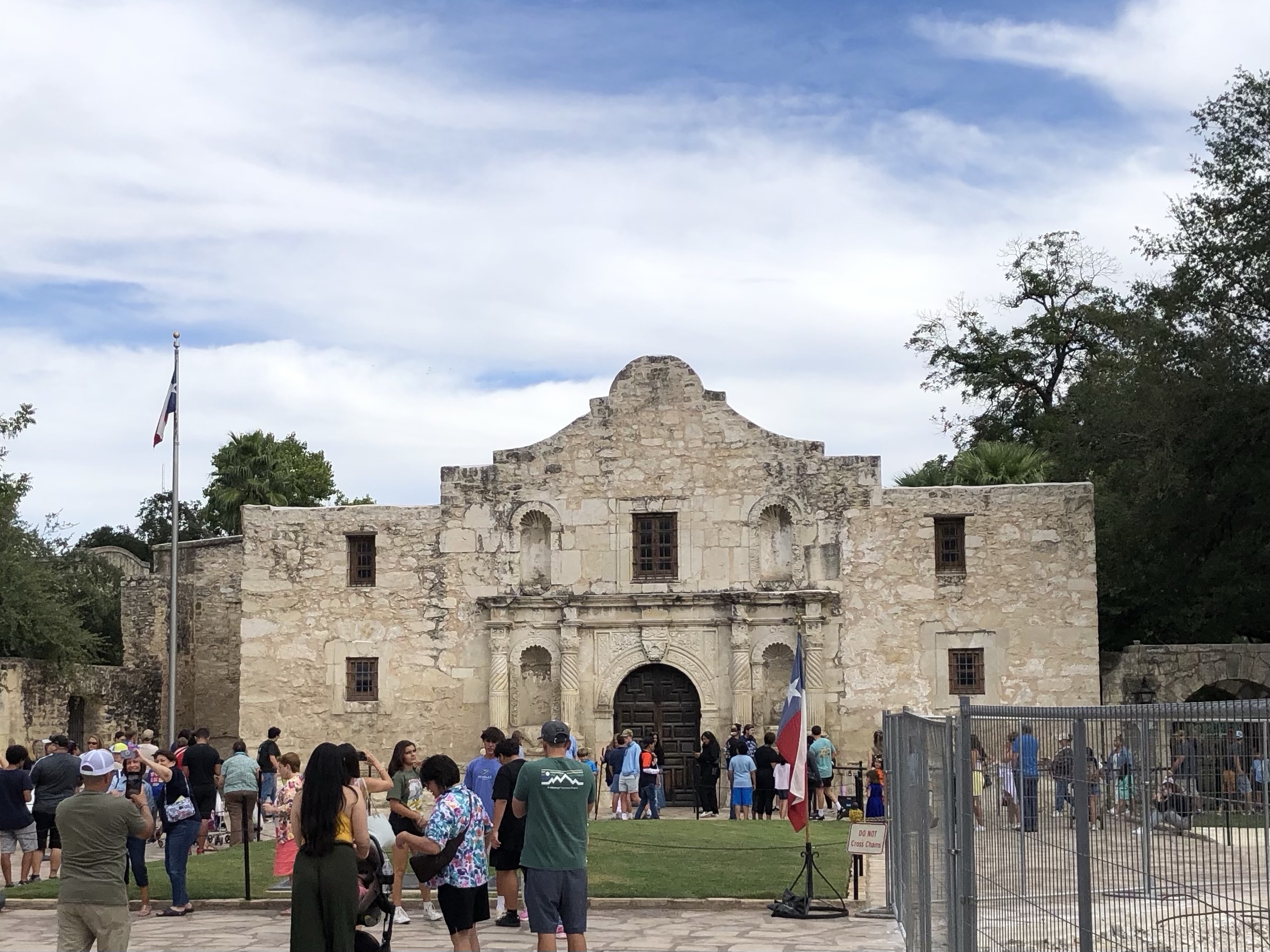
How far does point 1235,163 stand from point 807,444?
33.7ft

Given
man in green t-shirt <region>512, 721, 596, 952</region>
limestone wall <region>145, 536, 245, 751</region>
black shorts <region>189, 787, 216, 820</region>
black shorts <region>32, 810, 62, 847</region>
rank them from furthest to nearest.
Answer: limestone wall <region>145, 536, 245, 751</region>, black shorts <region>189, 787, 216, 820</region>, black shorts <region>32, 810, 62, 847</region>, man in green t-shirt <region>512, 721, 596, 952</region>

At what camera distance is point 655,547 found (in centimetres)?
2880

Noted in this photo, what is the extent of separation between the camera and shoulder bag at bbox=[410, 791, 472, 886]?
33.3 ft

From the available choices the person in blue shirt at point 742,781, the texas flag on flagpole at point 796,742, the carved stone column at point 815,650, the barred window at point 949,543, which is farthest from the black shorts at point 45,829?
the barred window at point 949,543

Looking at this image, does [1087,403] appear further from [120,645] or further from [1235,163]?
[120,645]

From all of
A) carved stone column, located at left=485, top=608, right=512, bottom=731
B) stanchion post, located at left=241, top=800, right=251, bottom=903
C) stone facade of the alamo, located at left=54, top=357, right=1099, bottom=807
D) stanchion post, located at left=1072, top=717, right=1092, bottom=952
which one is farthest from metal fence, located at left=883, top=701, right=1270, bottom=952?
carved stone column, located at left=485, top=608, right=512, bottom=731

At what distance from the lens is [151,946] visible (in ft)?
42.0

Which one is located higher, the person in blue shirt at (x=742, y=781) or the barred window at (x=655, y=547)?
the barred window at (x=655, y=547)

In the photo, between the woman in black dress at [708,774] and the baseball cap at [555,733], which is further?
the woman in black dress at [708,774]

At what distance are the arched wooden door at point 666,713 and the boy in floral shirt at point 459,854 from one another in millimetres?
17988

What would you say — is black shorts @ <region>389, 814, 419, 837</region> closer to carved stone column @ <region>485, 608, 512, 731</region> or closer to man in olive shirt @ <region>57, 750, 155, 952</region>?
man in olive shirt @ <region>57, 750, 155, 952</region>

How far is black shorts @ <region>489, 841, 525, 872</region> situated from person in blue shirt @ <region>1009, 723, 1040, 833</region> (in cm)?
534

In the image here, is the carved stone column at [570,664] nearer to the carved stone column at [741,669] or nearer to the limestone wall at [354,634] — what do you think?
the limestone wall at [354,634]

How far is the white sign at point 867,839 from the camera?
14.5 meters
